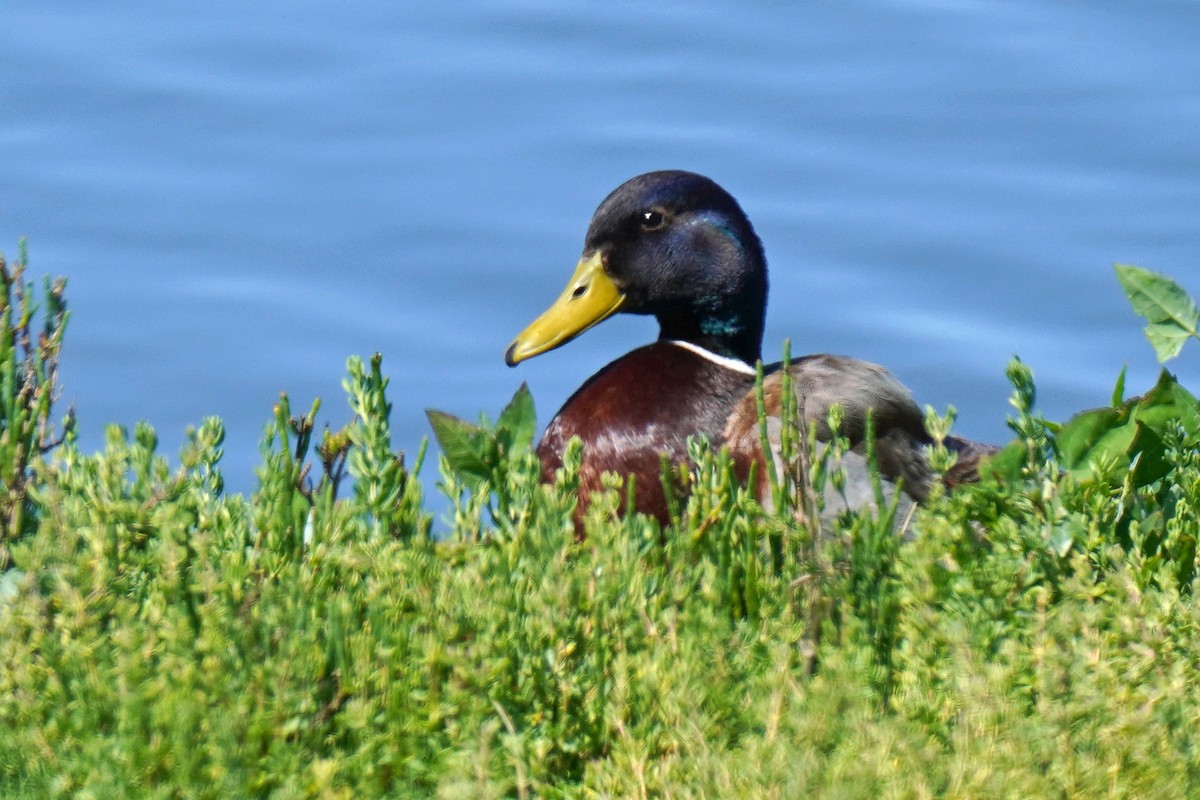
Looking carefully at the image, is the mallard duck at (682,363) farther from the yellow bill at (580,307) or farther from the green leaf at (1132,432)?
the green leaf at (1132,432)

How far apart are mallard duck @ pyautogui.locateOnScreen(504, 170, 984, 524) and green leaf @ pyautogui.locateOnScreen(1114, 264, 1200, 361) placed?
71 centimetres

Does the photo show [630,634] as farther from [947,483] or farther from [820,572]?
[947,483]

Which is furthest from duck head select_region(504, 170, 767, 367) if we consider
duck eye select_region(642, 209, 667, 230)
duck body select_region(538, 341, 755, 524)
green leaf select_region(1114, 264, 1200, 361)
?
green leaf select_region(1114, 264, 1200, 361)

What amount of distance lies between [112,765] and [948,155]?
6.71 metres

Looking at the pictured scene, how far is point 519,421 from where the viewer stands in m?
4.20

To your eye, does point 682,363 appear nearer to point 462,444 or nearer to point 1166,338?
point 1166,338

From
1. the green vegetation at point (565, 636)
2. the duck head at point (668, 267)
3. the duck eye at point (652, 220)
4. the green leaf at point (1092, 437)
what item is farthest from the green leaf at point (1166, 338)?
the duck eye at point (652, 220)

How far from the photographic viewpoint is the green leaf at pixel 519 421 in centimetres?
416

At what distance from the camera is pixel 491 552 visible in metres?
3.48

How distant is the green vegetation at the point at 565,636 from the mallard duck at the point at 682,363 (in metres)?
1.00

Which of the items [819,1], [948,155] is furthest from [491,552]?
[819,1]

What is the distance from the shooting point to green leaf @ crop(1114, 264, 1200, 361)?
4.58 meters

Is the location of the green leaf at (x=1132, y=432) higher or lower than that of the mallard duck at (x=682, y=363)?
lower

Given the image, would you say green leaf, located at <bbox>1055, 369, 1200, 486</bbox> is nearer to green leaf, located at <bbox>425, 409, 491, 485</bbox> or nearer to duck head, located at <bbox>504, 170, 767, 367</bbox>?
green leaf, located at <bbox>425, 409, 491, 485</bbox>
